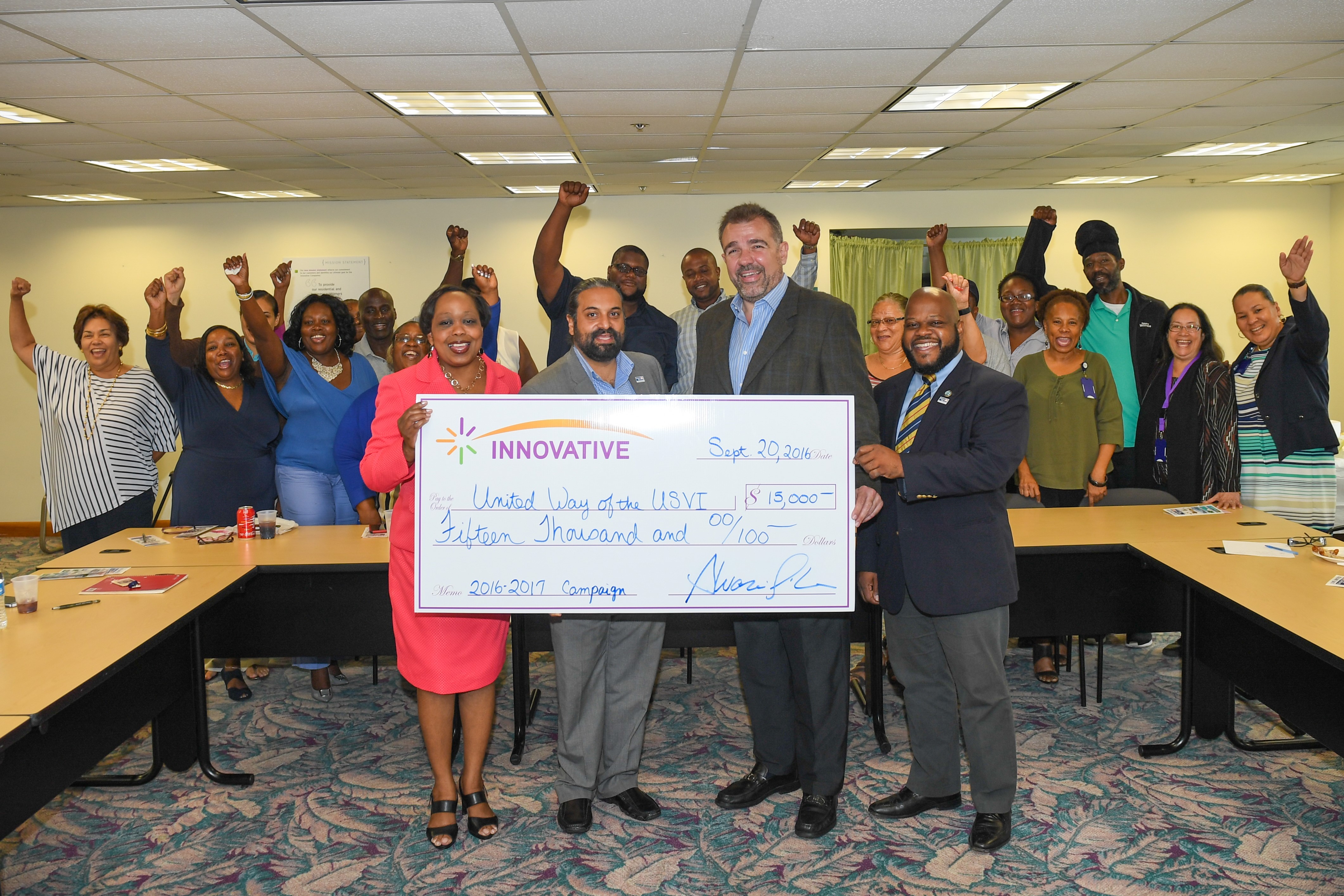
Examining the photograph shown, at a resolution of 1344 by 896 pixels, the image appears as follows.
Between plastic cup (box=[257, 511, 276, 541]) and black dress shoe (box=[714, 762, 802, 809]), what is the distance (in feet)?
7.07

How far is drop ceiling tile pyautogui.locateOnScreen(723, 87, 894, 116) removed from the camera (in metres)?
4.60

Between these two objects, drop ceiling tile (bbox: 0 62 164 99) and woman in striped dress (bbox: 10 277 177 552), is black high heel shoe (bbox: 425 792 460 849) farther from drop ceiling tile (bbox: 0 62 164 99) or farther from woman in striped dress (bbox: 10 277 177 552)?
drop ceiling tile (bbox: 0 62 164 99)

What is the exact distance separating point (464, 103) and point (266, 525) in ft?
8.39

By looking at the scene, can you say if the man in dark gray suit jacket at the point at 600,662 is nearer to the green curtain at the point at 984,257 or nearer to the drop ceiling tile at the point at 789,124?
the drop ceiling tile at the point at 789,124

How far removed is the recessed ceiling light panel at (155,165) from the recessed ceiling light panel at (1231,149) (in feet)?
23.4

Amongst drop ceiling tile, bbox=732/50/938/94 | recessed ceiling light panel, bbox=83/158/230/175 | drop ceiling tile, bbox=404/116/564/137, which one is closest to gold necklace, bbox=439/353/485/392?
drop ceiling tile, bbox=732/50/938/94

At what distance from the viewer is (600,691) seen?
2.77 meters

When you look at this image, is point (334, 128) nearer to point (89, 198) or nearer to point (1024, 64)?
point (1024, 64)

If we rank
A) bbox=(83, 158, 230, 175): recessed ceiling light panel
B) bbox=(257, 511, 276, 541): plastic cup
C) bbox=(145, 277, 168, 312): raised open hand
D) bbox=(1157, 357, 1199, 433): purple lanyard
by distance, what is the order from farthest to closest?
bbox=(83, 158, 230, 175): recessed ceiling light panel → bbox=(1157, 357, 1199, 433): purple lanyard → bbox=(145, 277, 168, 312): raised open hand → bbox=(257, 511, 276, 541): plastic cup

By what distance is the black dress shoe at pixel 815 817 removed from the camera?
2758 millimetres

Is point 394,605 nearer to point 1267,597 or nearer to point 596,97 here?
point 1267,597

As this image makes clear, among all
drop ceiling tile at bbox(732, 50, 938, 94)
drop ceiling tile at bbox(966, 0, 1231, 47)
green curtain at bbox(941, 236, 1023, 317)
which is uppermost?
drop ceiling tile at bbox(732, 50, 938, 94)

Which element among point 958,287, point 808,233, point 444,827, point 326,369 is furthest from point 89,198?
point 958,287

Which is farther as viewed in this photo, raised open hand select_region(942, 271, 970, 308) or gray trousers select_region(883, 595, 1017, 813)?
raised open hand select_region(942, 271, 970, 308)
